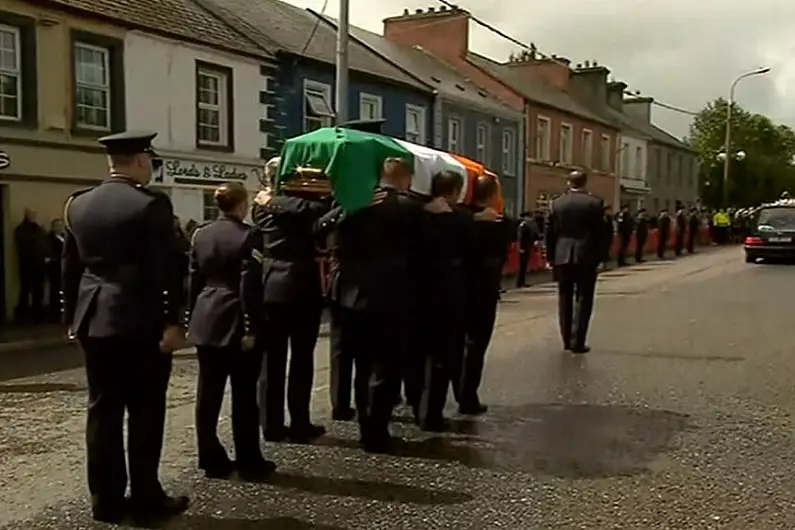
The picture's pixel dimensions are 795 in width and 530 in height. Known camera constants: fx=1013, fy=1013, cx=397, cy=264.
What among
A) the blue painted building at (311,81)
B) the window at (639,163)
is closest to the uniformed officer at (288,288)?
the blue painted building at (311,81)

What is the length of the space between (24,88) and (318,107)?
345 inches

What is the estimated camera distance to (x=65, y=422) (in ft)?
25.7

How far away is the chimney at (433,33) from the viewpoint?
38812 millimetres

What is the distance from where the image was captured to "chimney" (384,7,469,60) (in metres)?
38.8

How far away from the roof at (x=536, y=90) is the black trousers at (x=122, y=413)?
34.1 metres

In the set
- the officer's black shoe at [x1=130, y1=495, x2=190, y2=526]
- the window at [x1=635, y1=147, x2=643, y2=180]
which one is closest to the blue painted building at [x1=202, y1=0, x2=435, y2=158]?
the officer's black shoe at [x1=130, y1=495, x2=190, y2=526]

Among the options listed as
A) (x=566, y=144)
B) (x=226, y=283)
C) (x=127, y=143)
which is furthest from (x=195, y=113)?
(x=566, y=144)

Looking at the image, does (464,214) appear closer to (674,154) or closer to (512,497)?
(512,497)

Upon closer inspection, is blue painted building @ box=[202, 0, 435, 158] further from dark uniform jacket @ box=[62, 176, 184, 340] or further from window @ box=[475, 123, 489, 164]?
Answer: dark uniform jacket @ box=[62, 176, 184, 340]

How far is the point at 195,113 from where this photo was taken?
65.9ft

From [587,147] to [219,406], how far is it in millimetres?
40039

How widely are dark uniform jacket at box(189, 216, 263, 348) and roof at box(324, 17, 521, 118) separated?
25.1m

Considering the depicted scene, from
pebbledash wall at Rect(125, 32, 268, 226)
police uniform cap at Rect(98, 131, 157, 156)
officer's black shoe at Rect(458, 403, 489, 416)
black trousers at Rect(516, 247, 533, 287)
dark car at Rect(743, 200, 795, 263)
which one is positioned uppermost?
pebbledash wall at Rect(125, 32, 268, 226)

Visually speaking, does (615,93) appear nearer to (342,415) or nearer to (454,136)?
(454,136)
